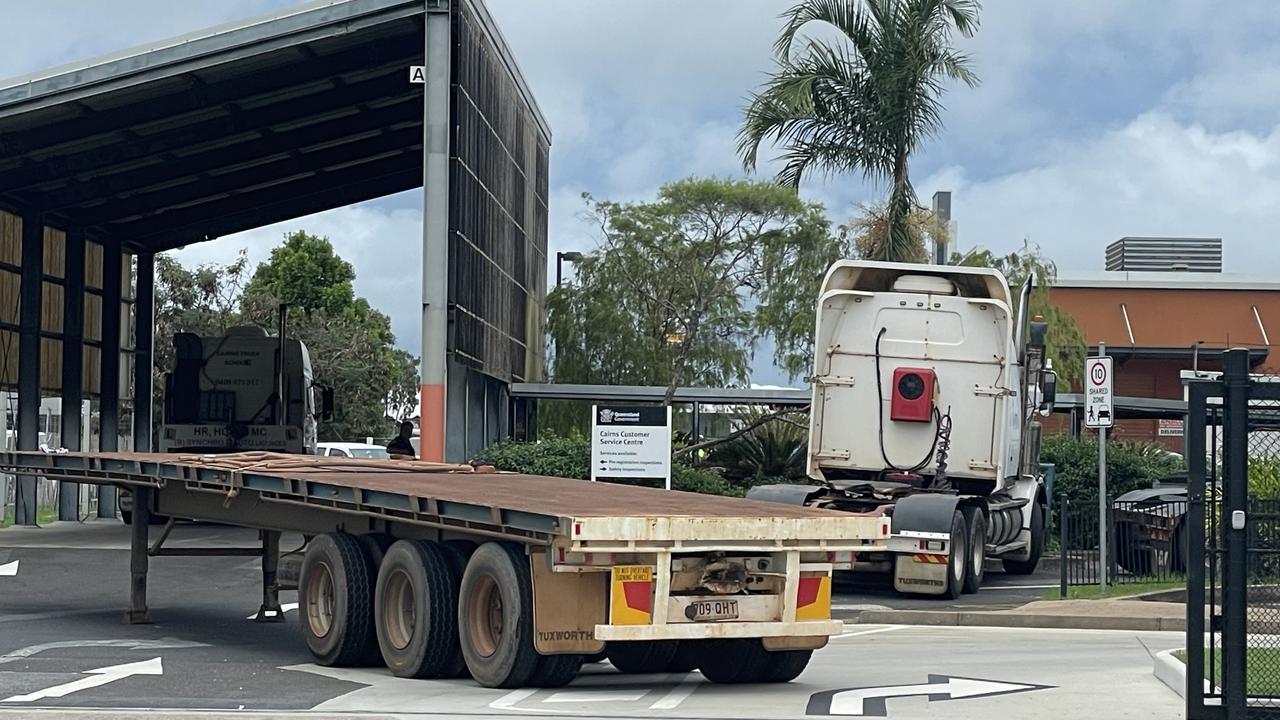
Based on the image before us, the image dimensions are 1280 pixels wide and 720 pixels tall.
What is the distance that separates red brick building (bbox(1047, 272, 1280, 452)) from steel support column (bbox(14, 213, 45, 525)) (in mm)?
31006

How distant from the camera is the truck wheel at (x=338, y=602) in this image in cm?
1377

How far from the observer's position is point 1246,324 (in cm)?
5438

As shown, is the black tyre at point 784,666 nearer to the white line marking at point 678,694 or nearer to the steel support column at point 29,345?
the white line marking at point 678,694

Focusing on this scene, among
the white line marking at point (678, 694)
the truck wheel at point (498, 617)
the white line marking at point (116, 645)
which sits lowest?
the white line marking at point (116, 645)

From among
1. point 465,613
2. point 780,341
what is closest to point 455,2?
point 465,613

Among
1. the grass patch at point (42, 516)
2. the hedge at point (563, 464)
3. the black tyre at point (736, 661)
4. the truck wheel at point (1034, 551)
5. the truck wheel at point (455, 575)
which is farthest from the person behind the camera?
the grass patch at point (42, 516)

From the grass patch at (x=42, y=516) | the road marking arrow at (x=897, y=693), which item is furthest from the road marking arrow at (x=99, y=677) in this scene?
the grass patch at (x=42, y=516)

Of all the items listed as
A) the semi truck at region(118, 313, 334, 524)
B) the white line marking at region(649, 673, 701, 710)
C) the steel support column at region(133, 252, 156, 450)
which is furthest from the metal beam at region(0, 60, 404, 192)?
the white line marking at region(649, 673, 701, 710)

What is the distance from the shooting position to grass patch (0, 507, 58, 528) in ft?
109

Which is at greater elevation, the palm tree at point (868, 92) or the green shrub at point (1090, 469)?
the palm tree at point (868, 92)

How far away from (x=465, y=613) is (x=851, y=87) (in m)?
15.8

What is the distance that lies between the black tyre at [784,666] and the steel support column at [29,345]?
74.0 ft

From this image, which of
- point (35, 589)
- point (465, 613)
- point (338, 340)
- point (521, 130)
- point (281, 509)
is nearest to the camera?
point (465, 613)

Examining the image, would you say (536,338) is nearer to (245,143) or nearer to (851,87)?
(245,143)
